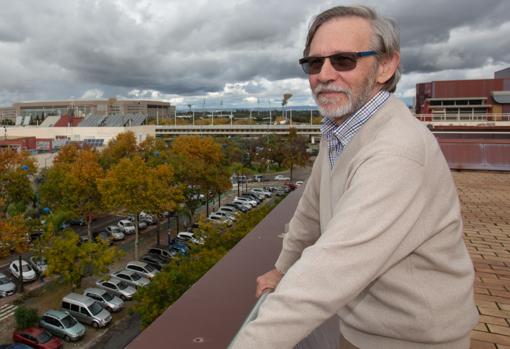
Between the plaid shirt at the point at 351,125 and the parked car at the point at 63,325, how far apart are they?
1151 centimetres

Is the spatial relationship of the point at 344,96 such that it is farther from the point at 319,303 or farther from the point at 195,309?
the point at 195,309

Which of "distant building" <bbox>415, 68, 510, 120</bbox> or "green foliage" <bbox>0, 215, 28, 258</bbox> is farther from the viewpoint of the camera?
"distant building" <bbox>415, 68, 510, 120</bbox>

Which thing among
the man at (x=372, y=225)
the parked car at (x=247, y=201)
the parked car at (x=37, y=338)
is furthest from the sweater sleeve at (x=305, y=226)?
the parked car at (x=247, y=201)

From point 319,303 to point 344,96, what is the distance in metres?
0.65

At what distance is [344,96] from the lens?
1.23 meters

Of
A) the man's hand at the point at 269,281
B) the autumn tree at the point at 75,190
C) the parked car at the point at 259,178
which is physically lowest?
the parked car at the point at 259,178

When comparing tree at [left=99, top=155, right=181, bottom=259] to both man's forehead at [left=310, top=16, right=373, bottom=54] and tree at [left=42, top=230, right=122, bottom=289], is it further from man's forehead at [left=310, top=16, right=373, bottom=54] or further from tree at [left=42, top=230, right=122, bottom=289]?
man's forehead at [left=310, top=16, right=373, bottom=54]

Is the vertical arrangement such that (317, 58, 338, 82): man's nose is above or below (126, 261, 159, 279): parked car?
above

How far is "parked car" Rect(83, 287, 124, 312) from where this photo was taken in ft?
40.9

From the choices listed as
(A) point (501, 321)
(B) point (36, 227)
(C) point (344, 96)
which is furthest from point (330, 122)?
(B) point (36, 227)

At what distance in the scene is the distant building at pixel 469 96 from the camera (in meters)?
28.1

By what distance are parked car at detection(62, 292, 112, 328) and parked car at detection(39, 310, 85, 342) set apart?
499 mm

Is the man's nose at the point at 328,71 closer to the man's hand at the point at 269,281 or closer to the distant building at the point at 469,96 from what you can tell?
the man's hand at the point at 269,281

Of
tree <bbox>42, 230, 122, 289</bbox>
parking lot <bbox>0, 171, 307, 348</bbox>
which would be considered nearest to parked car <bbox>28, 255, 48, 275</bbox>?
parking lot <bbox>0, 171, 307, 348</bbox>
